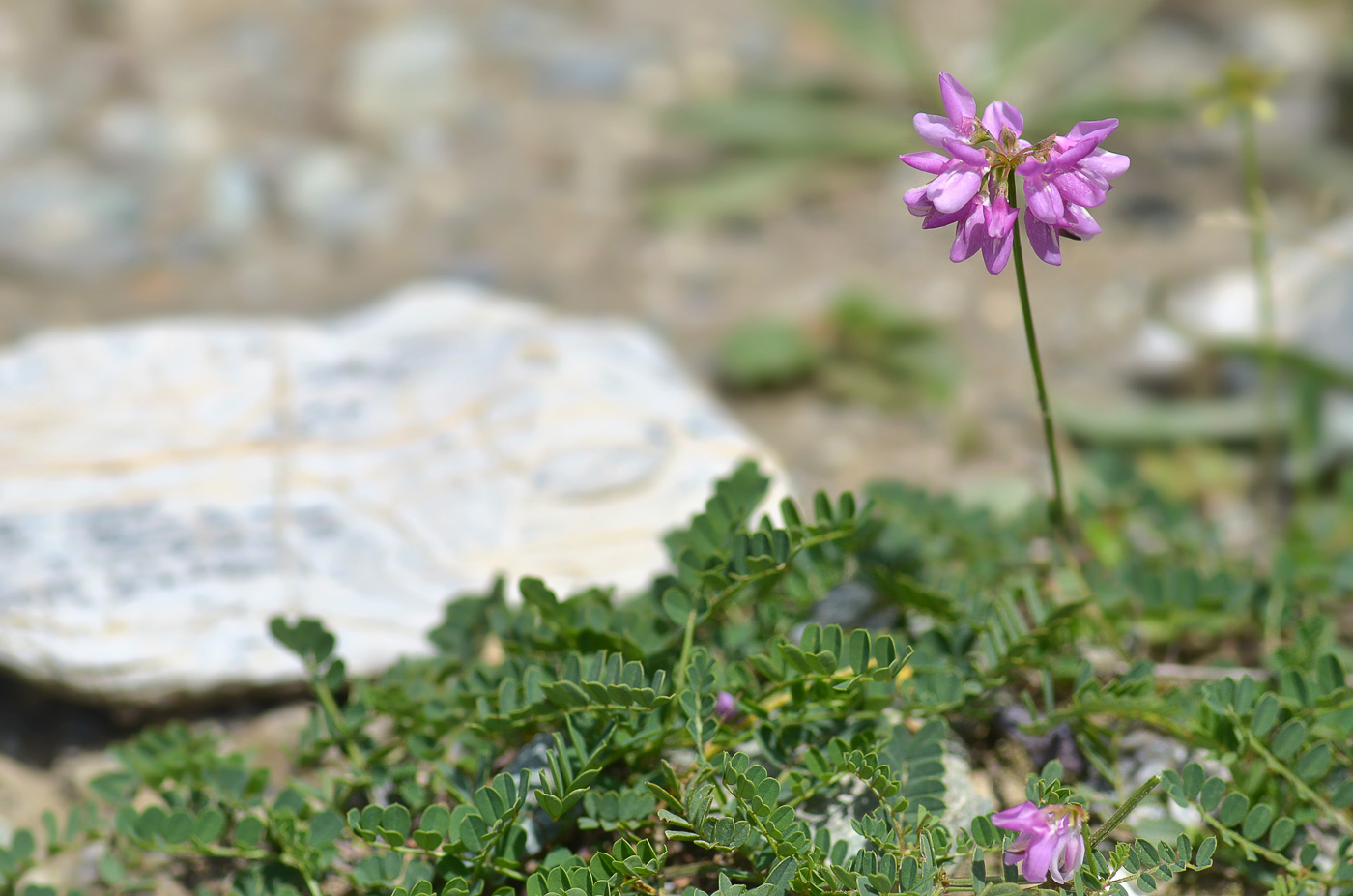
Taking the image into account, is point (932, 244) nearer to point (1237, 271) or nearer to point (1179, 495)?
point (1237, 271)

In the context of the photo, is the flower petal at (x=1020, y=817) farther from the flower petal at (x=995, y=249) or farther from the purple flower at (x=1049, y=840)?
the flower petal at (x=995, y=249)

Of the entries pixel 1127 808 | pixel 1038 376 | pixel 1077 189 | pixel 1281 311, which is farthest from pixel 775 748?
pixel 1281 311

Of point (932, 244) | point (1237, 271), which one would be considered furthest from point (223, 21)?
point (1237, 271)

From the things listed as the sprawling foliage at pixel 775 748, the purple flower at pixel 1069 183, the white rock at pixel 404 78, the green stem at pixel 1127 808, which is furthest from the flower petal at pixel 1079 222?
the white rock at pixel 404 78

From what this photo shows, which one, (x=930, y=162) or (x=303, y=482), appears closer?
(x=930, y=162)

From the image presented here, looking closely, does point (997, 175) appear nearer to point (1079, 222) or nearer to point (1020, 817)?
point (1079, 222)

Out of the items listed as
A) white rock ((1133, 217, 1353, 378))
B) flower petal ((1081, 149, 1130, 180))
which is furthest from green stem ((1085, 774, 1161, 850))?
white rock ((1133, 217, 1353, 378))
